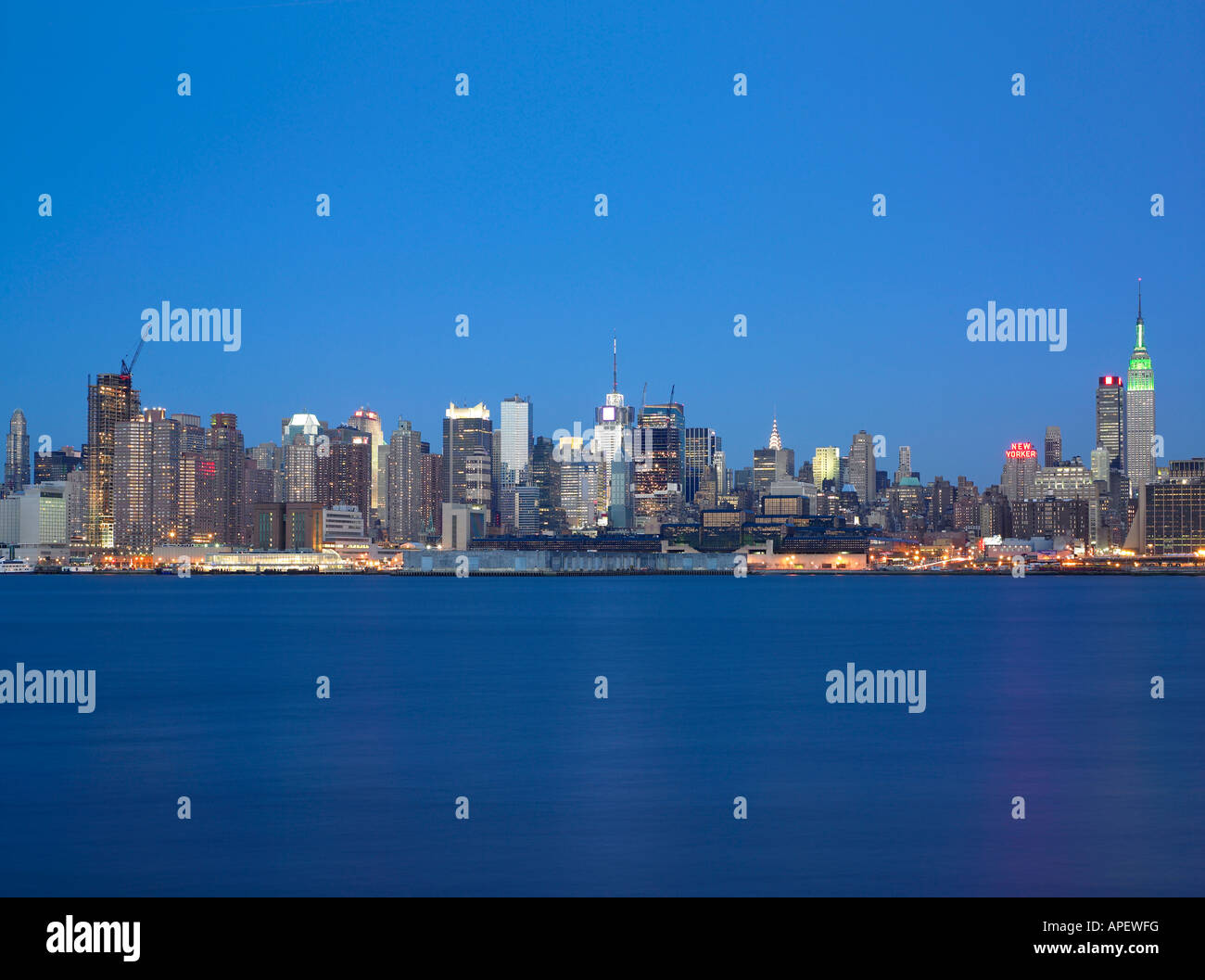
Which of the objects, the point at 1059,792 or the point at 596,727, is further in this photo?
the point at 596,727

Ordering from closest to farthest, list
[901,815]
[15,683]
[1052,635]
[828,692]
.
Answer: [901,815], [828,692], [15,683], [1052,635]

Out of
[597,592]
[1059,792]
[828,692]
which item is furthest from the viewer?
[597,592]

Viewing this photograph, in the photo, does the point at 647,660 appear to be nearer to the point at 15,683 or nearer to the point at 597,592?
the point at 15,683

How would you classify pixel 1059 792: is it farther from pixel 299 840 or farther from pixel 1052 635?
pixel 1052 635

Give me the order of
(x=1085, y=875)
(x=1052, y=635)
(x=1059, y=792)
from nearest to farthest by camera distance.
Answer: (x=1085, y=875)
(x=1059, y=792)
(x=1052, y=635)
